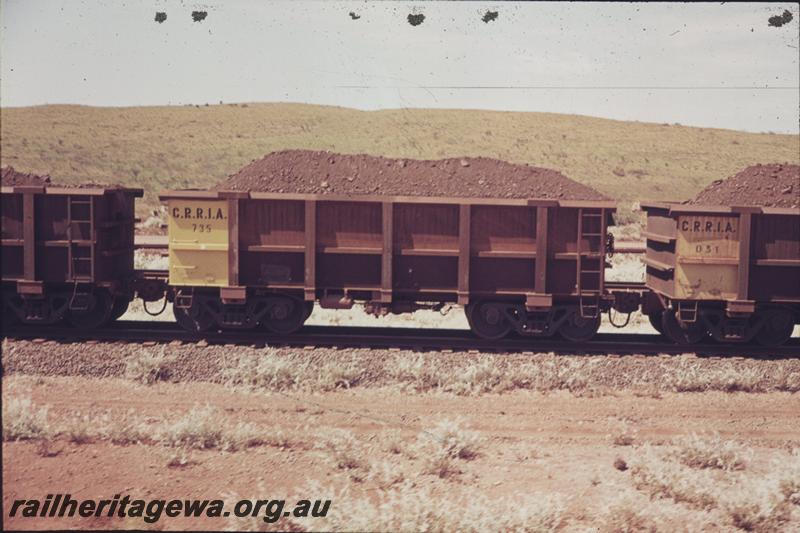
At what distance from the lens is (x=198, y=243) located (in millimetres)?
14258

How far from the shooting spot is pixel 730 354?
14164mm

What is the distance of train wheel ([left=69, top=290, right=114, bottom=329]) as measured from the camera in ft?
48.6

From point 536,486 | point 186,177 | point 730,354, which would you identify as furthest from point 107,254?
point 186,177

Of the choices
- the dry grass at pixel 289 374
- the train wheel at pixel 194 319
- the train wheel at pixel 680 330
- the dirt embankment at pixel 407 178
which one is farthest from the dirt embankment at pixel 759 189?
the train wheel at pixel 194 319

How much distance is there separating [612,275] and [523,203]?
42.6ft

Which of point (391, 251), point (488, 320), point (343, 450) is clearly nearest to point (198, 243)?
point (391, 251)

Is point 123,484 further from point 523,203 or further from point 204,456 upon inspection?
point 523,203

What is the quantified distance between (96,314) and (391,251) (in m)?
6.50

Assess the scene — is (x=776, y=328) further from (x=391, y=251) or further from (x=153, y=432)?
(x=153, y=432)

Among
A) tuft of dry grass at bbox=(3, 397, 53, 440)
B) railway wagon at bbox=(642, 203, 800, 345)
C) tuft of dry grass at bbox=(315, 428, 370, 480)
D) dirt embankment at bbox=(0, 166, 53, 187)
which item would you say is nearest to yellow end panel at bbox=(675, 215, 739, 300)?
railway wagon at bbox=(642, 203, 800, 345)

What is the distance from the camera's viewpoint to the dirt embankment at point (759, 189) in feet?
→ 53.7

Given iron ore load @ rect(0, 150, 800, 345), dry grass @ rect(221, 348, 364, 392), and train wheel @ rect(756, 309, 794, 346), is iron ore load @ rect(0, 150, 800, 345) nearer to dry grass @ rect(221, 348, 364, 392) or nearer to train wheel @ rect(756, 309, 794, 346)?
train wheel @ rect(756, 309, 794, 346)

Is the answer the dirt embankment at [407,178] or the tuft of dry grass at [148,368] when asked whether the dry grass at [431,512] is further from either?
the dirt embankment at [407,178]

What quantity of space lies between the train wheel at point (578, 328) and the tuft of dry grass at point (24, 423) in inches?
381
